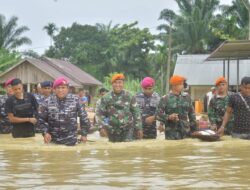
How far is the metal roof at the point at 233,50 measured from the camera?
21678mm

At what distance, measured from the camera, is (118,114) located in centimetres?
894

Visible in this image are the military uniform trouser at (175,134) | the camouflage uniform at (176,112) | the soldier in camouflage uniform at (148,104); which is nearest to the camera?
the camouflage uniform at (176,112)

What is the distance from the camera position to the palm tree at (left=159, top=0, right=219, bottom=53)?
2039 inches

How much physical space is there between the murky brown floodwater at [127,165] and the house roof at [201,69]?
28.9m

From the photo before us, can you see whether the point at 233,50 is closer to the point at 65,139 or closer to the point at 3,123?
the point at 3,123

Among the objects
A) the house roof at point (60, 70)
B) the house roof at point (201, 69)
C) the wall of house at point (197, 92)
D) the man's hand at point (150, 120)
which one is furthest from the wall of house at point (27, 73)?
the man's hand at point (150, 120)

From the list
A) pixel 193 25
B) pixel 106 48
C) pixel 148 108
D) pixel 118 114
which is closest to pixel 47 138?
pixel 118 114

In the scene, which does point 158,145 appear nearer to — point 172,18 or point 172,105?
point 172,105

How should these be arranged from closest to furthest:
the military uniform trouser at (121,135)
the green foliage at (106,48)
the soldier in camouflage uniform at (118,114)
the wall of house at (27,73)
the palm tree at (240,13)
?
the soldier in camouflage uniform at (118,114) → the military uniform trouser at (121,135) → the wall of house at (27,73) → the palm tree at (240,13) → the green foliage at (106,48)

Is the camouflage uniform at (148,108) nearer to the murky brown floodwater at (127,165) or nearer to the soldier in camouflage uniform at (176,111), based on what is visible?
the soldier in camouflage uniform at (176,111)

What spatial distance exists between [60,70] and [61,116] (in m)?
40.5

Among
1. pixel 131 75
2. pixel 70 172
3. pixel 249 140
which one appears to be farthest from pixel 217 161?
pixel 131 75

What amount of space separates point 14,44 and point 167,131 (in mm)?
49830

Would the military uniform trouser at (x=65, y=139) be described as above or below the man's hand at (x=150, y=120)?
below
